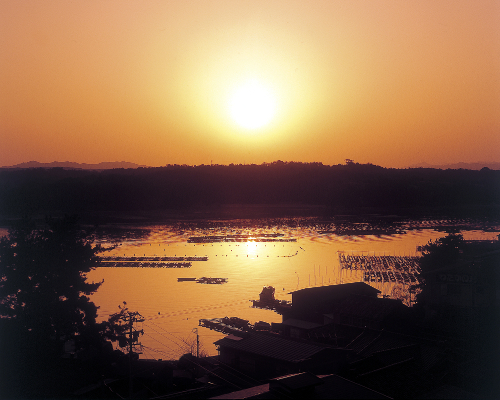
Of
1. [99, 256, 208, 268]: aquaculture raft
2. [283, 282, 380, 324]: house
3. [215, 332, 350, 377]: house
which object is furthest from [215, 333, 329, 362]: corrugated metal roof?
[99, 256, 208, 268]: aquaculture raft

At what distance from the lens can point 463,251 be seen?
1180cm

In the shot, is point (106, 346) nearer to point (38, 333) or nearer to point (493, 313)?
point (38, 333)

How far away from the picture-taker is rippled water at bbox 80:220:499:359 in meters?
10.6

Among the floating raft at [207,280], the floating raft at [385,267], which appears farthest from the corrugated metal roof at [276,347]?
the floating raft at [385,267]

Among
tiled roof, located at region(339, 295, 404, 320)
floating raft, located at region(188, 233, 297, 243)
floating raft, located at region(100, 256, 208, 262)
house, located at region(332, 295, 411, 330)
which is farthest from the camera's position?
floating raft, located at region(188, 233, 297, 243)

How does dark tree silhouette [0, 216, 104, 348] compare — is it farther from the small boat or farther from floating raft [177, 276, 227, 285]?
floating raft [177, 276, 227, 285]

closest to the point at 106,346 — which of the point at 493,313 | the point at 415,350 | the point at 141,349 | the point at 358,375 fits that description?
the point at 141,349

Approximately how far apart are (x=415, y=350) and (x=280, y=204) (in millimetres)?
31253

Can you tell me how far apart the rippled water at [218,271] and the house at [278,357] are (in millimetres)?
2406

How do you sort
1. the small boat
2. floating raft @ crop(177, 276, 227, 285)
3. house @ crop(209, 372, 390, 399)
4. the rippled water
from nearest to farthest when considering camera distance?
house @ crop(209, 372, 390, 399), the rippled water, the small boat, floating raft @ crop(177, 276, 227, 285)

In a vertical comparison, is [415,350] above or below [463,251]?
below

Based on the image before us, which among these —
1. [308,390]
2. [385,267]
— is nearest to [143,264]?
[385,267]

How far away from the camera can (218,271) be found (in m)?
15.7

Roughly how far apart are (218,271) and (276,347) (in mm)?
9571
